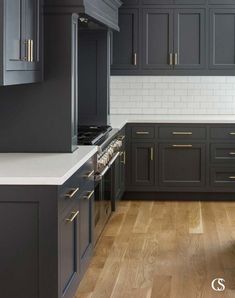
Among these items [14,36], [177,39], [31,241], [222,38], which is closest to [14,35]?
[14,36]

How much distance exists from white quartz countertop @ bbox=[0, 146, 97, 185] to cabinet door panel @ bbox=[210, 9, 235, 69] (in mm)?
3494

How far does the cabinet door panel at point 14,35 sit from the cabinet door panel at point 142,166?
3982 mm

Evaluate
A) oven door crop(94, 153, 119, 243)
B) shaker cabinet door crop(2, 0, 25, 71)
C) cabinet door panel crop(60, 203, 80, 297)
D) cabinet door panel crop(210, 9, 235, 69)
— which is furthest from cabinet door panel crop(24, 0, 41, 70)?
cabinet door panel crop(210, 9, 235, 69)

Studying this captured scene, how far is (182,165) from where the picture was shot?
8.49 meters

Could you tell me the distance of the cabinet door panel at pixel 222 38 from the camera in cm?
861

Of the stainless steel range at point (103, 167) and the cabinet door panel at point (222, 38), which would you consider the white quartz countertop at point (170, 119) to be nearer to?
the cabinet door panel at point (222, 38)

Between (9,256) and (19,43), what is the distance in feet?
4.30

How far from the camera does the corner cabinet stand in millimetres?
4207

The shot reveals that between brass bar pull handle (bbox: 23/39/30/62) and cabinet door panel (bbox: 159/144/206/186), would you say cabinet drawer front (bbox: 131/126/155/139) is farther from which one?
brass bar pull handle (bbox: 23/39/30/62)

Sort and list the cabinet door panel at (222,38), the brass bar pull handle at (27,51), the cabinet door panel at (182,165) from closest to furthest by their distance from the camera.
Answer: the brass bar pull handle at (27,51) → the cabinet door panel at (182,165) → the cabinet door panel at (222,38)

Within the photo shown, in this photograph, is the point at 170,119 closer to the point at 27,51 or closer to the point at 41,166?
the point at 27,51

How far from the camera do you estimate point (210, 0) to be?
860 centimetres

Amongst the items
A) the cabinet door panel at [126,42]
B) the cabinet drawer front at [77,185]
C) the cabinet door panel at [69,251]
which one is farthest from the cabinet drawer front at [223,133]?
the cabinet door panel at [69,251]

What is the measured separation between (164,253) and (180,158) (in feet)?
8.34
